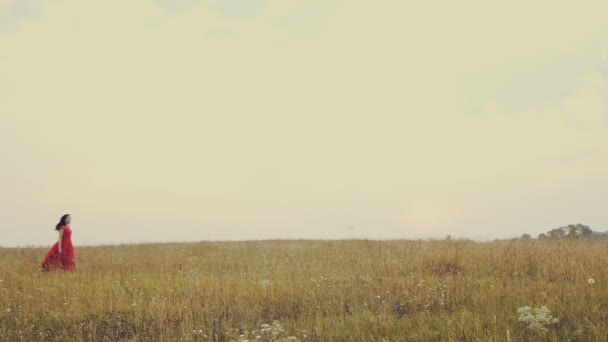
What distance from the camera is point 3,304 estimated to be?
8.66m

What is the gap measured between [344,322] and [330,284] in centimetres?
290

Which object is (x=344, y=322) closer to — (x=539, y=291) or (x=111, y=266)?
(x=539, y=291)

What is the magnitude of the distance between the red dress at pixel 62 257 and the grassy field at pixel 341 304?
10.6 ft

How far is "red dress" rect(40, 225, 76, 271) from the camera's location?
1484 centimetres

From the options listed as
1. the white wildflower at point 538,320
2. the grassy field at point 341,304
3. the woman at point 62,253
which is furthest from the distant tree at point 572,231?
the woman at point 62,253

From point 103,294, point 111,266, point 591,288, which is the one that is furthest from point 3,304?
point 591,288

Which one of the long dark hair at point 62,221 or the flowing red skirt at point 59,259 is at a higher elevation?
the long dark hair at point 62,221

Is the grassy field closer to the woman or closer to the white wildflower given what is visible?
the white wildflower

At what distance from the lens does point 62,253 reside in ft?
49.9

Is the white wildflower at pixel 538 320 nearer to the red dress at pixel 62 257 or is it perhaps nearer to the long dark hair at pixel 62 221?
the red dress at pixel 62 257

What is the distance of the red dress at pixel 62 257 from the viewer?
14.8m

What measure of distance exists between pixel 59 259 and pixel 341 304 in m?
11.6

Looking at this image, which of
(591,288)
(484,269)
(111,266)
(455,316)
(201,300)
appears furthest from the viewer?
(111,266)

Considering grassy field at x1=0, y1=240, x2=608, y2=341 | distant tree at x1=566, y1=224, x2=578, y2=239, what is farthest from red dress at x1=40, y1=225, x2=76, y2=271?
distant tree at x1=566, y1=224, x2=578, y2=239
